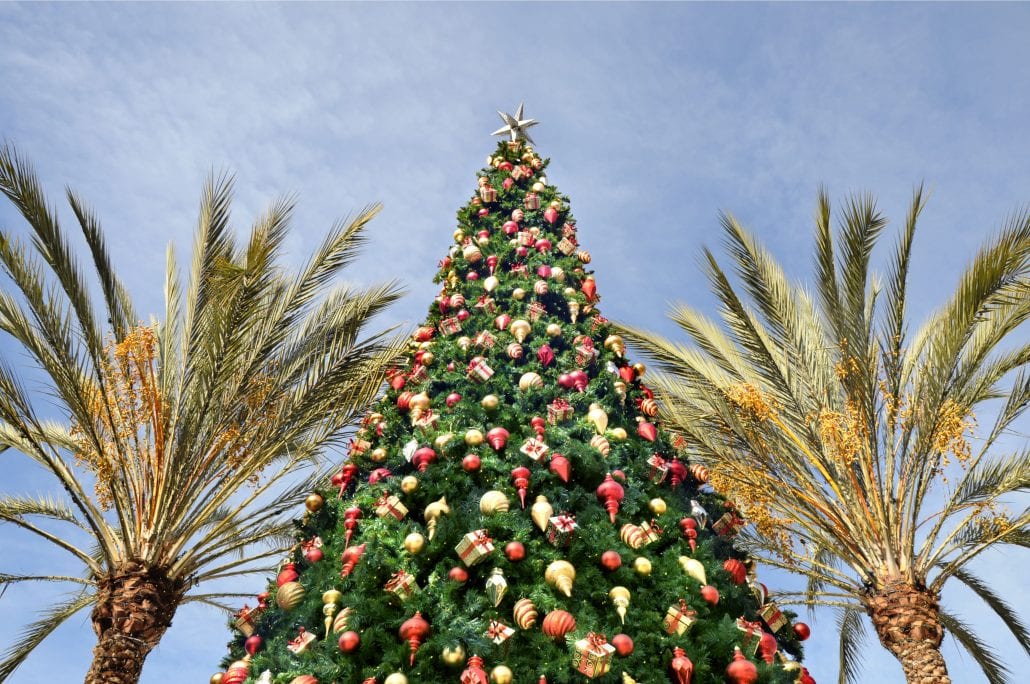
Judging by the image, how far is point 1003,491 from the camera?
7234mm

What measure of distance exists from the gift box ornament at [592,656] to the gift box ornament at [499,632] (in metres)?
0.34

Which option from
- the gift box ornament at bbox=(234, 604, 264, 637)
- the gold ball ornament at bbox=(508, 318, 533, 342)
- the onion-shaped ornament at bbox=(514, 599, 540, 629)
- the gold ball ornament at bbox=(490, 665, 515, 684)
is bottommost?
the gold ball ornament at bbox=(490, 665, 515, 684)

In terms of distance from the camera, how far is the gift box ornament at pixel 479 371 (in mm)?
5496

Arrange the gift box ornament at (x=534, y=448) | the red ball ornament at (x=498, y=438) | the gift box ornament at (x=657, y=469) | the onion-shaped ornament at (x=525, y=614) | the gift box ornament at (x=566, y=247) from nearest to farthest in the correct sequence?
the onion-shaped ornament at (x=525, y=614)
the gift box ornament at (x=534, y=448)
the red ball ornament at (x=498, y=438)
the gift box ornament at (x=657, y=469)
the gift box ornament at (x=566, y=247)

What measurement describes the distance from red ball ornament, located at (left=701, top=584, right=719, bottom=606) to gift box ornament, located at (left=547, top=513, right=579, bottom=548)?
76cm

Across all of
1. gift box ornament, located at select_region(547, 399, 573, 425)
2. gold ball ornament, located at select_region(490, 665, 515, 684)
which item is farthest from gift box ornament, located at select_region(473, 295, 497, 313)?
gold ball ornament, located at select_region(490, 665, 515, 684)

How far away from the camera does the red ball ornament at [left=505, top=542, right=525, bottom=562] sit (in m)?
3.91

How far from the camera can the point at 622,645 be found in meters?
3.54

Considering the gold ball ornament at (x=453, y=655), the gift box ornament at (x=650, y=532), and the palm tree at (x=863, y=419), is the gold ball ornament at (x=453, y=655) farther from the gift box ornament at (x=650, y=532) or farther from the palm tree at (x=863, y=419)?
the palm tree at (x=863, y=419)

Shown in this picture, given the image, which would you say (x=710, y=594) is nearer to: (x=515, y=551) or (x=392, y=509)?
(x=515, y=551)

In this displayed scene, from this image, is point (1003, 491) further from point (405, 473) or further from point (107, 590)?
point (107, 590)

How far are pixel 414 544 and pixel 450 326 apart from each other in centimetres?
254

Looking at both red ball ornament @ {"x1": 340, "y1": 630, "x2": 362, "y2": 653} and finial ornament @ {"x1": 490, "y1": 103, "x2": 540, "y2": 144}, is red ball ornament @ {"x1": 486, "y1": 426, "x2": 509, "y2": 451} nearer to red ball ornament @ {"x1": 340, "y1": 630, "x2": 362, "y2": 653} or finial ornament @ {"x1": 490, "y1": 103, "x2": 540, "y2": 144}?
red ball ornament @ {"x1": 340, "y1": 630, "x2": 362, "y2": 653}

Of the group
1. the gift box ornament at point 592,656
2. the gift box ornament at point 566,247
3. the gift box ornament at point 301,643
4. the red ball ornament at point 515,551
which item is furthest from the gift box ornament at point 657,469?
the gift box ornament at point 566,247
